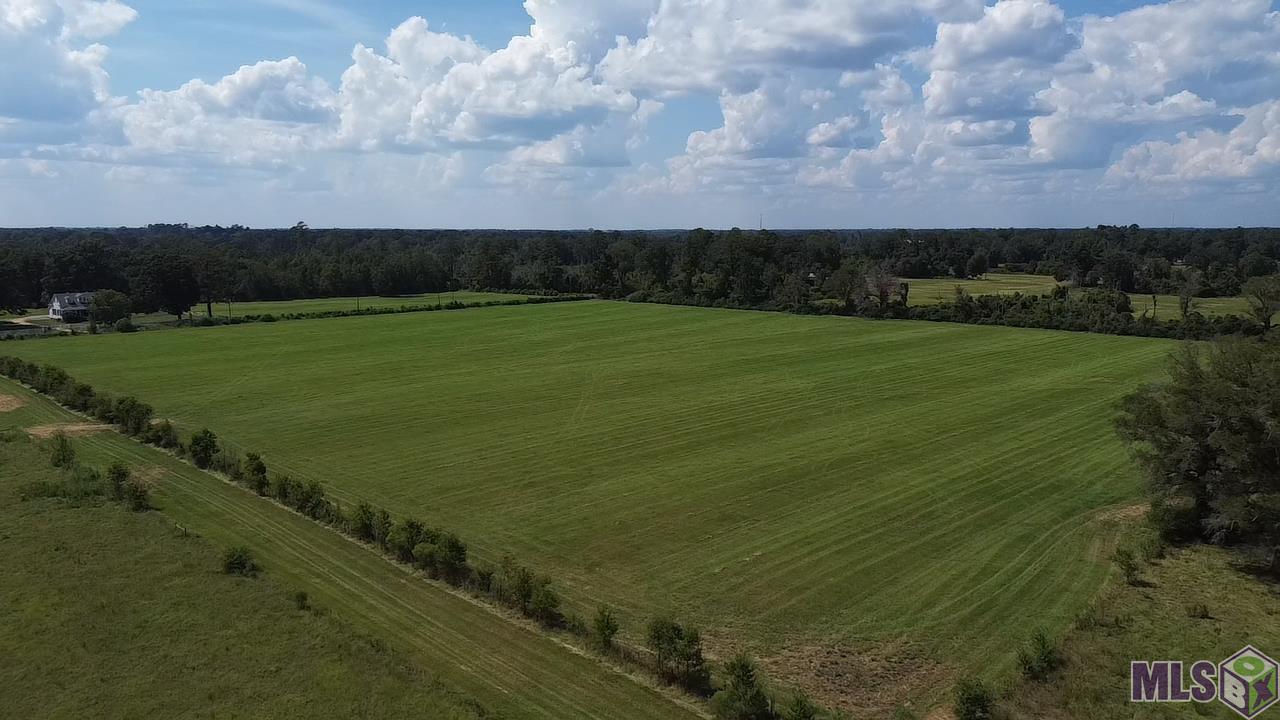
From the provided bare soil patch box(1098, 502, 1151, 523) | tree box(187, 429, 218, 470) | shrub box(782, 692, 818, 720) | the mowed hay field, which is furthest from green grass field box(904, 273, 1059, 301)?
shrub box(782, 692, 818, 720)

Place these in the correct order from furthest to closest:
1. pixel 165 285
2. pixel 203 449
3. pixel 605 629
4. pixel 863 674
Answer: pixel 165 285
pixel 203 449
pixel 605 629
pixel 863 674

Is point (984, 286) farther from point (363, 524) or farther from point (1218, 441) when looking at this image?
point (363, 524)

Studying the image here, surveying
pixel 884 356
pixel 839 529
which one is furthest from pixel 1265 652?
pixel 884 356

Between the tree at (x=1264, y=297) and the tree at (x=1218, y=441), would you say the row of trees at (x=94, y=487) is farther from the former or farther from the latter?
the tree at (x=1264, y=297)

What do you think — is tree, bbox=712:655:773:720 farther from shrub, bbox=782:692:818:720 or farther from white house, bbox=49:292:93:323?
white house, bbox=49:292:93:323

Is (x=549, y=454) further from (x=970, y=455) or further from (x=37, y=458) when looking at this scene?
(x=37, y=458)

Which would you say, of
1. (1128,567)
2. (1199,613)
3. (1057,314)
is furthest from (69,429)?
(1057,314)

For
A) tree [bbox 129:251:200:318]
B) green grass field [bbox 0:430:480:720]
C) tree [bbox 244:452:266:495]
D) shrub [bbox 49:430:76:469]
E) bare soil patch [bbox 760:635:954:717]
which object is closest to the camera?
green grass field [bbox 0:430:480:720]
